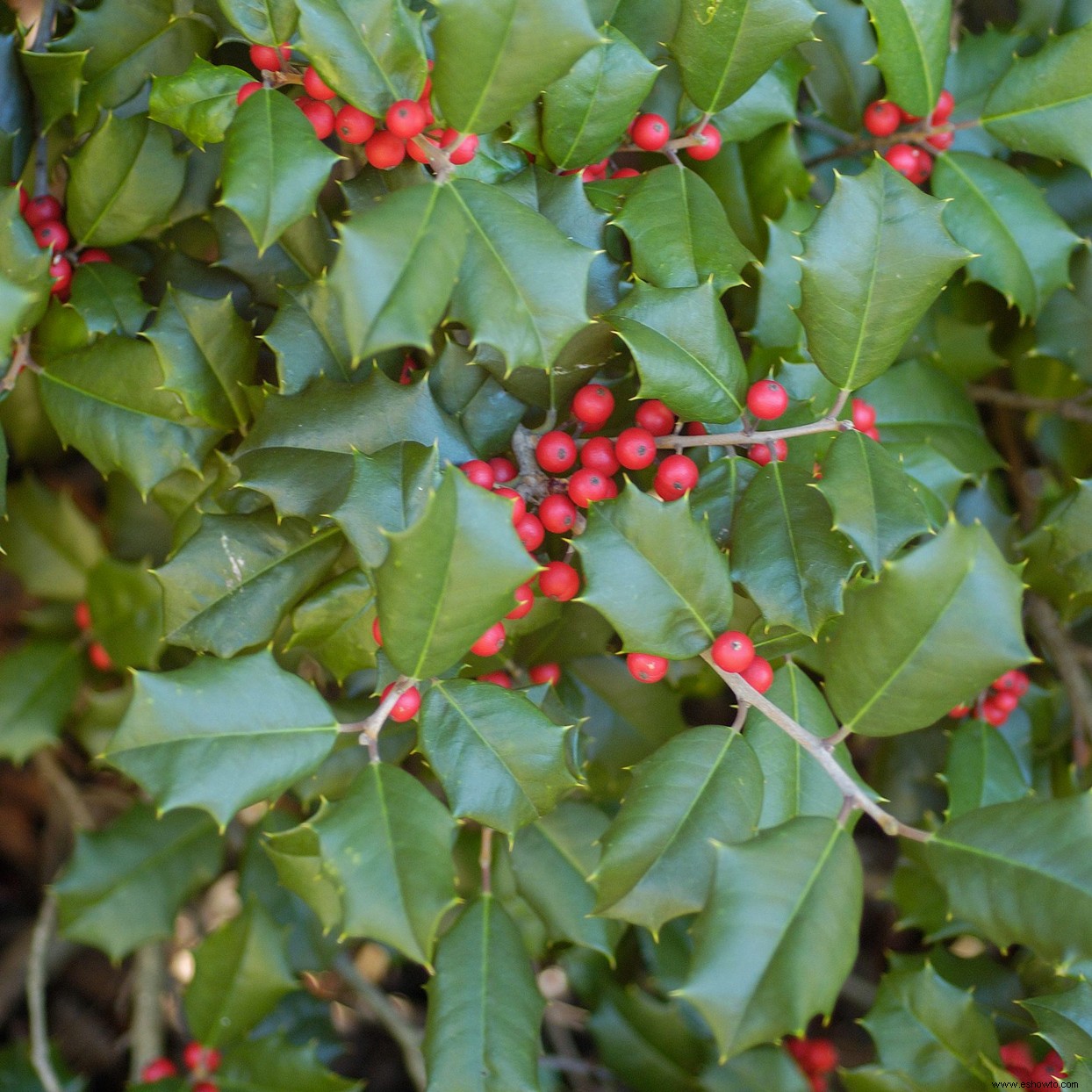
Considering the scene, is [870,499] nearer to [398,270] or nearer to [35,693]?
[398,270]

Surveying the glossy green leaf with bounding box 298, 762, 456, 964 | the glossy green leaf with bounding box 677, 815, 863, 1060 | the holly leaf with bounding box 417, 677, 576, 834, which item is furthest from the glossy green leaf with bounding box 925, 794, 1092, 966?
the glossy green leaf with bounding box 298, 762, 456, 964

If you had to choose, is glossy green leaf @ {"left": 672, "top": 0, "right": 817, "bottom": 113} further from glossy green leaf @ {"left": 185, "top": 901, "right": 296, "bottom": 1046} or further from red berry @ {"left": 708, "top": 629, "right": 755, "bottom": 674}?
glossy green leaf @ {"left": 185, "top": 901, "right": 296, "bottom": 1046}

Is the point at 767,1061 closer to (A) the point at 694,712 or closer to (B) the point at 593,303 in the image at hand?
(A) the point at 694,712

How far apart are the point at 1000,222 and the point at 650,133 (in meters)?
0.50

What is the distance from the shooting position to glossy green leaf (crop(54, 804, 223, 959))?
5.11 feet

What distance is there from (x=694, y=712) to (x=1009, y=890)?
3.95 ft

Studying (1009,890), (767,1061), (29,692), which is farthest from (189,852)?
(1009,890)

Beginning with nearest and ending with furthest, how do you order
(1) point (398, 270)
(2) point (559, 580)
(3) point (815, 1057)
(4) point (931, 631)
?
(1) point (398, 270) → (4) point (931, 631) → (2) point (559, 580) → (3) point (815, 1057)

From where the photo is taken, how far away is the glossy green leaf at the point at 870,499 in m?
0.93

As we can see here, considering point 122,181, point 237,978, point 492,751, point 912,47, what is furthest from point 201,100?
point 237,978

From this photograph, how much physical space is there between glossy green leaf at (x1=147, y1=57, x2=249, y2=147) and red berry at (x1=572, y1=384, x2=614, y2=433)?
439 millimetres

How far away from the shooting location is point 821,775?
1.10 m

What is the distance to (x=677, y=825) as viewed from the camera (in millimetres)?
976

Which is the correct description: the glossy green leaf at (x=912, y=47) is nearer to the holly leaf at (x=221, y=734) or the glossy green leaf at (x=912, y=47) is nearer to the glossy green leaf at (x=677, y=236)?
the glossy green leaf at (x=677, y=236)
